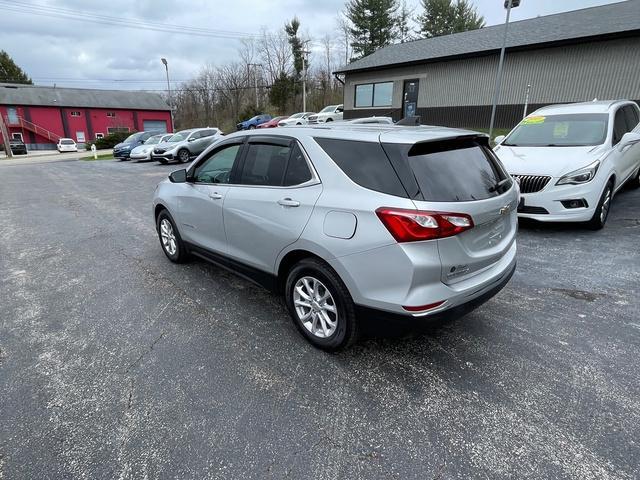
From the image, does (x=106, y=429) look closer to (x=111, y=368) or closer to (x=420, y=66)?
(x=111, y=368)

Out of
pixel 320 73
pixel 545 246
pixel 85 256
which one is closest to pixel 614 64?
pixel 545 246

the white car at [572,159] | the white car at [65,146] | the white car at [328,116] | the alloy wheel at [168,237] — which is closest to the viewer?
the alloy wheel at [168,237]

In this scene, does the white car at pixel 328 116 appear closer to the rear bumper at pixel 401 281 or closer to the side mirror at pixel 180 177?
the side mirror at pixel 180 177

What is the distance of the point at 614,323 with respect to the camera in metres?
3.21

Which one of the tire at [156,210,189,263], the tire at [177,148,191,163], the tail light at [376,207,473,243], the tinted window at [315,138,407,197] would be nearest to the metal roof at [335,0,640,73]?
the tire at [177,148,191,163]

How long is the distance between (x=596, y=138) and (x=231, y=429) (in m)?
6.55

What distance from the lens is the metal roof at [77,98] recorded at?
46.6 m

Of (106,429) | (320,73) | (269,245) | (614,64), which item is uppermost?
(320,73)

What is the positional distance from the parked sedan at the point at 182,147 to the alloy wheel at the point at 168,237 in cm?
1507

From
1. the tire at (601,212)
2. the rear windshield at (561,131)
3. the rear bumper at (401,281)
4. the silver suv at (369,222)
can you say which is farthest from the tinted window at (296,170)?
the rear windshield at (561,131)

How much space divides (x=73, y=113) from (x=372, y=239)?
59183 mm

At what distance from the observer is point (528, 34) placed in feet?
59.6

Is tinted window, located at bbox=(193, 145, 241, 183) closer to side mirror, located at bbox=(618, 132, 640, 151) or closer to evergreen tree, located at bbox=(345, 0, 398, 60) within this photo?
side mirror, located at bbox=(618, 132, 640, 151)

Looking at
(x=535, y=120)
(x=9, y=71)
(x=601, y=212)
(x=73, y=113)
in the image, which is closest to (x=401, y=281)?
(x=601, y=212)
